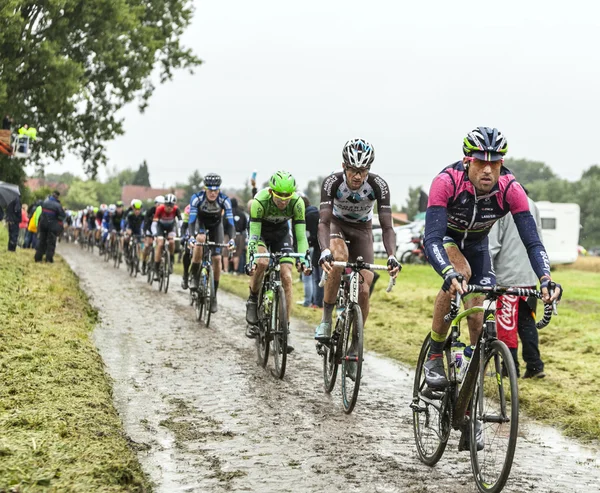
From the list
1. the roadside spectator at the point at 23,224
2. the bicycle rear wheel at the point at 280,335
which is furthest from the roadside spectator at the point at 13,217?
the bicycle rear wheel at the point at 280,335

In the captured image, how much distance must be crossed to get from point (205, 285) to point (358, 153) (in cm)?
650

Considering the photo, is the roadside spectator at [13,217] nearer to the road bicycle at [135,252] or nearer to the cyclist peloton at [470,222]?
the road bicycle at [135,252]

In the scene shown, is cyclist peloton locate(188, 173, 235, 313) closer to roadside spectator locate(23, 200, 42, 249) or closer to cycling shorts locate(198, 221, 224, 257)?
cycling shorts locate(198, 221, 224, 257)

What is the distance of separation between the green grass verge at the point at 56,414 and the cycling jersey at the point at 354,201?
258cm

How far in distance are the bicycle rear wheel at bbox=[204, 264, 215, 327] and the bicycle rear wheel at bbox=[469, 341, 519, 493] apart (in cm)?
833

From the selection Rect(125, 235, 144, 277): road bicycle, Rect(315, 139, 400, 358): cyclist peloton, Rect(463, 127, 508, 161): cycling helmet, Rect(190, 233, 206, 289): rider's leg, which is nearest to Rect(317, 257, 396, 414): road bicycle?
Rect(315, 139, 400, 358): cyclist peloton

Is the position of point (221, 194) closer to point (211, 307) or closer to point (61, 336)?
point (211, 307)

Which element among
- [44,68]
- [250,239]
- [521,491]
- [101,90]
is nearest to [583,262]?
[101,90]

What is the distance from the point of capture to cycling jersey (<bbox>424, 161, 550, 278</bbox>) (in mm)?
5559

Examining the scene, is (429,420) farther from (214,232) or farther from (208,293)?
(214,232)

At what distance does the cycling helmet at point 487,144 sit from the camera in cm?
549

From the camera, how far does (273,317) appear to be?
927cm

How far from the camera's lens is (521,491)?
17.1ft

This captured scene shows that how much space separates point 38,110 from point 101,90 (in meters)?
5.04
